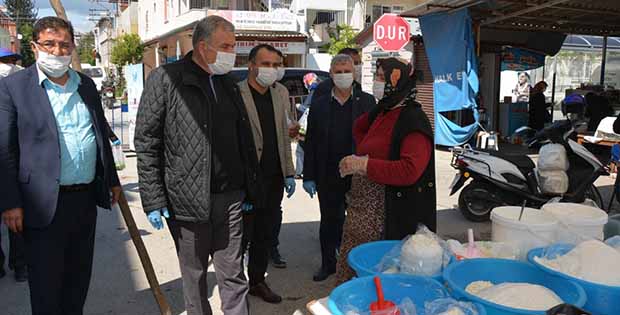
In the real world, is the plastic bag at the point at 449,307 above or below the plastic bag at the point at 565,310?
below

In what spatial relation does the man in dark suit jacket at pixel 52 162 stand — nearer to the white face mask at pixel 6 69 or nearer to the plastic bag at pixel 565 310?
the white face mask at pixel 6 69

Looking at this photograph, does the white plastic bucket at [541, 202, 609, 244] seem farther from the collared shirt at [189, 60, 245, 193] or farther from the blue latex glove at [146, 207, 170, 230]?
the blue latex glove at [146, 207, 170, 230]

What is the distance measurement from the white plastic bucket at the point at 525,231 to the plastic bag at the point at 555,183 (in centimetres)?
373

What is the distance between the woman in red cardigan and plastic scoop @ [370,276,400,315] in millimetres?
815

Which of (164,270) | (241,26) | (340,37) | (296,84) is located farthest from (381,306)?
(340,37)

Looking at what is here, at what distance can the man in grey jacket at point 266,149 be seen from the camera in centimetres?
380

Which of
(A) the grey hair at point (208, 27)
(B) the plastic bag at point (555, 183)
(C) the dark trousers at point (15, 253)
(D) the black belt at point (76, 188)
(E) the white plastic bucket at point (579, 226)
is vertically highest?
(A) the grey hair at point (208, 27)

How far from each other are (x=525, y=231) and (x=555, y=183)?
3.95m

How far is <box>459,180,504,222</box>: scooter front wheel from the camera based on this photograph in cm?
602

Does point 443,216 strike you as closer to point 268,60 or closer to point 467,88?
point 268,60

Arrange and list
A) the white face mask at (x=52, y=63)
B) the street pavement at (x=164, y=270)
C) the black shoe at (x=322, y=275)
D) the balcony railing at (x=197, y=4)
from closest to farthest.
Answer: the white face mask at (x=52, y=63)
the street pavement at (x=164, y=270)
the black shoe at (x=322, y=275)
the balcony railing at (x=197, y=4)

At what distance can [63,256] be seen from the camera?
2.79 meters

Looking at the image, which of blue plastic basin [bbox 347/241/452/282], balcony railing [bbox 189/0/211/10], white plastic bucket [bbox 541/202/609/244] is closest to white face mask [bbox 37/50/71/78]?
blue plastic basin [bbox 347/241/452/282]

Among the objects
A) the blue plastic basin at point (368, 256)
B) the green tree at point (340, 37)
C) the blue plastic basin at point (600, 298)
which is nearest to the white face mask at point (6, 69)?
the blue plastic basin at point (368, 256)
